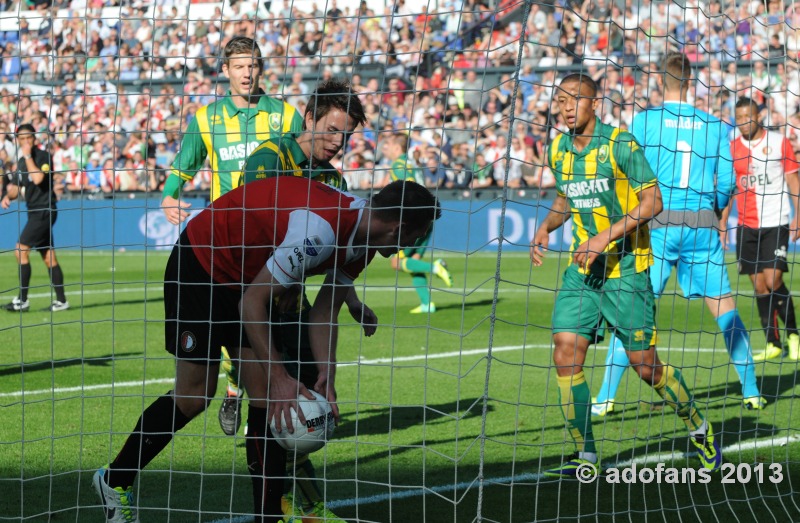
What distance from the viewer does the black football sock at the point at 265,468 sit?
4.20 meters

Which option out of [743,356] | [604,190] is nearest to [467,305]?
[743,356]

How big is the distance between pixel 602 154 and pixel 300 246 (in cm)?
232

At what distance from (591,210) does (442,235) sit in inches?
547

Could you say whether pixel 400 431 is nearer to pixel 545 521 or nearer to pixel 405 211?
pixel 545 521

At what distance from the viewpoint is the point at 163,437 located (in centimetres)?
433

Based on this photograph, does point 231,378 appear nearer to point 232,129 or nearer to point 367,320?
point 232,129

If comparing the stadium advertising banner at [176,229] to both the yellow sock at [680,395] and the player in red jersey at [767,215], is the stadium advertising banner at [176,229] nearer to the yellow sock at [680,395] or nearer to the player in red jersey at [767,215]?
the player in red jersey at [767,215]

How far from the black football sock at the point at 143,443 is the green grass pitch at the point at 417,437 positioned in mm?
116

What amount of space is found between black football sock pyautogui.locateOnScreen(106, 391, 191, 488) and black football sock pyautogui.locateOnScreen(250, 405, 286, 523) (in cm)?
32

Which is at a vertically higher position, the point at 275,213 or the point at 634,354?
the point at 275,213

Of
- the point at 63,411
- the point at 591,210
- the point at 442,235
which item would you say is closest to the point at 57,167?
the point at 442,235

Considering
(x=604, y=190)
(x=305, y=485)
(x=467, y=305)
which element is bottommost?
(x=467, y=305)

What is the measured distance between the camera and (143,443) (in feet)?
14.2

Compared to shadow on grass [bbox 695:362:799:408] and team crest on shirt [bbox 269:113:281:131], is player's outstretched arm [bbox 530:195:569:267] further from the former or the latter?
shadow on grass [bbox 695:362:799:408]
